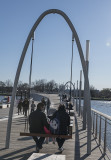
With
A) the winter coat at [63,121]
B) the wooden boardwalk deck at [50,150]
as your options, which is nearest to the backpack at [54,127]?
the winter coat at [63,121]

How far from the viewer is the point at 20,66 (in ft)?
28.8

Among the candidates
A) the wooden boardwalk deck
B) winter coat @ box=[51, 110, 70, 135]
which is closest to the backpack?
winter coat @ box=[51, 110, 70, 135]

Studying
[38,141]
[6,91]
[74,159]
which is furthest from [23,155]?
[6,91]

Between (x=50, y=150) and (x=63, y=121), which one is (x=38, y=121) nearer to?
(x=63, y=121)

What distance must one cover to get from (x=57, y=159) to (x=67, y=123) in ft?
5.61

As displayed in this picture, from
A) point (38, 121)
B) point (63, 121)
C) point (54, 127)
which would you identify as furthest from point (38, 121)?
point (63, 121)

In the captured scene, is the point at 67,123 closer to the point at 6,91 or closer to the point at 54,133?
the point at 54,133

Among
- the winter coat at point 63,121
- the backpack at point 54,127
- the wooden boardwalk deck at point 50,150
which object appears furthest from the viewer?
the winter coat at point 63,121

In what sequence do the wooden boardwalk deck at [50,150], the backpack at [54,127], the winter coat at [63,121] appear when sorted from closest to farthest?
the wooden boardwalk deck at [50,150], the backpack at [54,127], the winter coat at [63,121]

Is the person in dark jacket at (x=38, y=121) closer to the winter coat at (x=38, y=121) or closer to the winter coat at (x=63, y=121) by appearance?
the winter coat at (x=38, y=121)

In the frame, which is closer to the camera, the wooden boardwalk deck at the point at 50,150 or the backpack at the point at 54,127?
the wooden boardwalk deck at the point at 50,150

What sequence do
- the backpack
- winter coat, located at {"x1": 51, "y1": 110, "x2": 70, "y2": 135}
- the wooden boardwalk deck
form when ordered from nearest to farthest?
the wooden boardwalk deck
the backpack
winter coat, located at {"x1": 51, "y1": 110, "x2": 70, "y2": 135}

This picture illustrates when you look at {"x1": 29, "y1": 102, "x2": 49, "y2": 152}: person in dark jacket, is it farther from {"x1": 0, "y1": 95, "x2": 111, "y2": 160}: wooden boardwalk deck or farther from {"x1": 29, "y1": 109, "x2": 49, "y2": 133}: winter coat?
{"x1": 0, "y1": 95, "x2": 111, "y2": 160}: wooden boardwalk deck

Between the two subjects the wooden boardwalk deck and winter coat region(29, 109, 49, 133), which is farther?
winter coat region(29, 109, 49, 133)
